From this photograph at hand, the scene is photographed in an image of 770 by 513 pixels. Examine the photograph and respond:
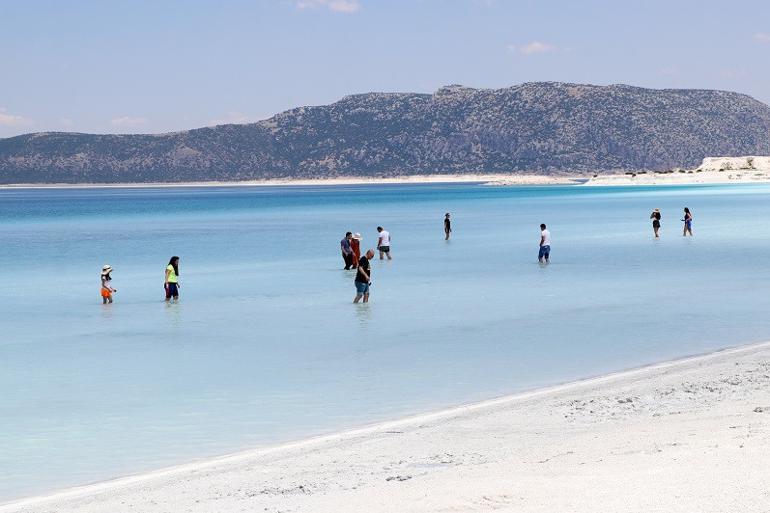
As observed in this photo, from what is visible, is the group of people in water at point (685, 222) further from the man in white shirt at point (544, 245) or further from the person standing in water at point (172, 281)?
the person standing in water at point (172, 281)

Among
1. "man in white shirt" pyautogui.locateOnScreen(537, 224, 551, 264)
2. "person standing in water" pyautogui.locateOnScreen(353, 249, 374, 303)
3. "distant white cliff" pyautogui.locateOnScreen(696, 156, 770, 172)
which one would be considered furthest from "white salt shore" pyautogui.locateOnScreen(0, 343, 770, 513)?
"distant white cliff" pyautogui.locateOnScreen(696, 156, 770, 172)

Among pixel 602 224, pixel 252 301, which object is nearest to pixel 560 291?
pixel 252 301

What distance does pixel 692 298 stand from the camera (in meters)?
23.2

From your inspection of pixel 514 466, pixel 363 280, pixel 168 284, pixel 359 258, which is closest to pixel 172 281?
pixel 168 284

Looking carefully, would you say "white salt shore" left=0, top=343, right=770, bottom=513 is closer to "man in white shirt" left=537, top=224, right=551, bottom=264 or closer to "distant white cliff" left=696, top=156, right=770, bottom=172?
"man in white shirt" left=537, top=224, right=551, bottom=264

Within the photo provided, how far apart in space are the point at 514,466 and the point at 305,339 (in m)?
9.94

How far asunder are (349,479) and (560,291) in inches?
683

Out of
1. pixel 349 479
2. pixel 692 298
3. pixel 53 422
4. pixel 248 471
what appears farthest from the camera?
pixel 692 298

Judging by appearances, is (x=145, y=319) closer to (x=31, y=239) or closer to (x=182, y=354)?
(x=182, y=354)

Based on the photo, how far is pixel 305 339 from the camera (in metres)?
18.5

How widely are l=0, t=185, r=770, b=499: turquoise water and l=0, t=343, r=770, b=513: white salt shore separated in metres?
1.00

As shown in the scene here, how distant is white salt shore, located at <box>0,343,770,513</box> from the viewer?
7520 millimetres

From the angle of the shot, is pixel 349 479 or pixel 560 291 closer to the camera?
pixel 349 479

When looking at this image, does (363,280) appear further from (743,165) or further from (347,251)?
(743,165)
